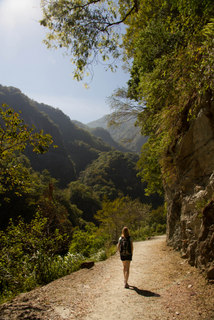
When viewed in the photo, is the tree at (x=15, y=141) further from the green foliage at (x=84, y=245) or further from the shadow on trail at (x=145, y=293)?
the green foliage at (x=84, y=245)

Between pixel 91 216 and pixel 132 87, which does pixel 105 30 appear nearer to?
pixel 132 87

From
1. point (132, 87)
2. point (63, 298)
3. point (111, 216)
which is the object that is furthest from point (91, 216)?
point (63, 298)

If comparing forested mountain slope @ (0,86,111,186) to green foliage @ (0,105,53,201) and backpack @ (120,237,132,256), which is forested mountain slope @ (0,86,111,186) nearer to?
green foliage @ (0,105,53,201)

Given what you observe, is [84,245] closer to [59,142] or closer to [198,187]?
[198,187]

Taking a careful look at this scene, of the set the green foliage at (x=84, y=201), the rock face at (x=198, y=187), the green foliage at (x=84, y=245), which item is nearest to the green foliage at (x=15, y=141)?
the rock face at (x=198, y=187)

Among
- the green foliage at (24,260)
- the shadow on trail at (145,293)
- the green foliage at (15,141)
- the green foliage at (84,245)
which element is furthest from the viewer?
the green foliage at (84,245)

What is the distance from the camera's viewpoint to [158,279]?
500cm

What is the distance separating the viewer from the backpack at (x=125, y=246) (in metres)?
4.86

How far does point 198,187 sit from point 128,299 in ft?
10.7

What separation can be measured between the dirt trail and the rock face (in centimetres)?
48

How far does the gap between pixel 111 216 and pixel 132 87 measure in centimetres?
1335

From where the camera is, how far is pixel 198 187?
17.5 feet

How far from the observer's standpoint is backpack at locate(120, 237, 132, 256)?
4863 millimetres

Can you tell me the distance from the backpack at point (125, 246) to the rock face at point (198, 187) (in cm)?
164
